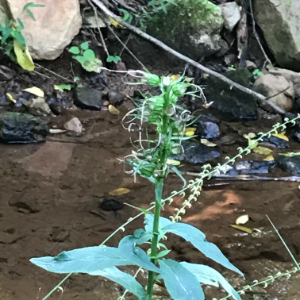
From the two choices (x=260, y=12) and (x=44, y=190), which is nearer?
(x=44, y=190)

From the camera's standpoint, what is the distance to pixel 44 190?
242cm

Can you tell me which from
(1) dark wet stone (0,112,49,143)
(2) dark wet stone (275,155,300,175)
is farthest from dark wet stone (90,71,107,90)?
(2) dark wet stone (275,155,300,175)

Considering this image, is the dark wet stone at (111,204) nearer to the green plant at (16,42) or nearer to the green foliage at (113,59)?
the green plant at (16,42)

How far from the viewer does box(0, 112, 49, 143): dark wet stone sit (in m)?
2.93

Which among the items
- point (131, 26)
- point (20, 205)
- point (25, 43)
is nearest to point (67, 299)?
point (20, 205)

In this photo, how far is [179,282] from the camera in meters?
0.80

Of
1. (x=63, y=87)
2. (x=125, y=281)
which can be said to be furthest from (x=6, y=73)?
(x=125, y=281)

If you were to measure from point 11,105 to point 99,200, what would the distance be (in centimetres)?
171

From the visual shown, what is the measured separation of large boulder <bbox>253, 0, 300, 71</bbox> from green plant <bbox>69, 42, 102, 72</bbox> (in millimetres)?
2306

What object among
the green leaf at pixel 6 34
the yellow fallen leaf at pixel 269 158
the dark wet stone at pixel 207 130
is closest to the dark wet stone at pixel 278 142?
the yellow fallen leaf at pixel 269 158

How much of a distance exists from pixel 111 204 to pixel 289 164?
58.5 inches

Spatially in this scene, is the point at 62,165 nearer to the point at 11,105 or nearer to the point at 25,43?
the point at 11,105

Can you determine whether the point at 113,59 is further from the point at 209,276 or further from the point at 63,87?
the point at 209,276

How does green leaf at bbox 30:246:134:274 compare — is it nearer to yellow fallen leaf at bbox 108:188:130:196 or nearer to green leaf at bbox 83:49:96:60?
yellow fallen leaf at bbox 108:188:130:196
